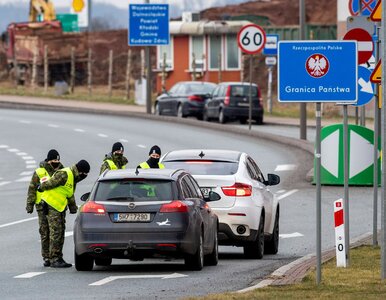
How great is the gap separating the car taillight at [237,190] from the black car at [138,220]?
7.47 feet

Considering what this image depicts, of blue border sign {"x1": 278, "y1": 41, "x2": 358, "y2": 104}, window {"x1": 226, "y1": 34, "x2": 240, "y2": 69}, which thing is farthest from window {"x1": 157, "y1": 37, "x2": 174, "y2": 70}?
blue border sign {"x1": 278, "y1": 41, "x2": 358, "y2": 104}

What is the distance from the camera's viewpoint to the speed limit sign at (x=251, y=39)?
1811 inches

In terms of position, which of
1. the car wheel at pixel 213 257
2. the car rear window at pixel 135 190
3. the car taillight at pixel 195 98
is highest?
the car rear window at pixel 135 190

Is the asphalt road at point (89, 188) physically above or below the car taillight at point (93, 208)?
below

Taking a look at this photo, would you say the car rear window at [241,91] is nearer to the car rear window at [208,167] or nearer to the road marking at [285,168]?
the road marking at [285,168]

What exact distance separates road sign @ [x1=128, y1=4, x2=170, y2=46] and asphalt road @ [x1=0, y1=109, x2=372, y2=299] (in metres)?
3.30

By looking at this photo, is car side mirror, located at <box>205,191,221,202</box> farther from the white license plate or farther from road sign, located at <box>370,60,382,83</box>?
road sign, located at <box>370,60,382,83</box>

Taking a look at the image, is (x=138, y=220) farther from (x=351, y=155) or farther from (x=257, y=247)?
(x=351, y=155)

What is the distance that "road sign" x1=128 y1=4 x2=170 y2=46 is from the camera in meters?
57.3

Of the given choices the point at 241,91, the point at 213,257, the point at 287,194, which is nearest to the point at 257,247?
the point at 213,257

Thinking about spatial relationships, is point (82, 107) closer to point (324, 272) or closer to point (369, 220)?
point (369, 220)

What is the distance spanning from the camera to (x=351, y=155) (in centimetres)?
3303

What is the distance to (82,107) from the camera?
→ 61.4 metres

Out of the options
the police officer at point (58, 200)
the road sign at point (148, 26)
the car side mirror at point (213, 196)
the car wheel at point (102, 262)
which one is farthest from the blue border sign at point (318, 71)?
the road sign at point (148, 26)
